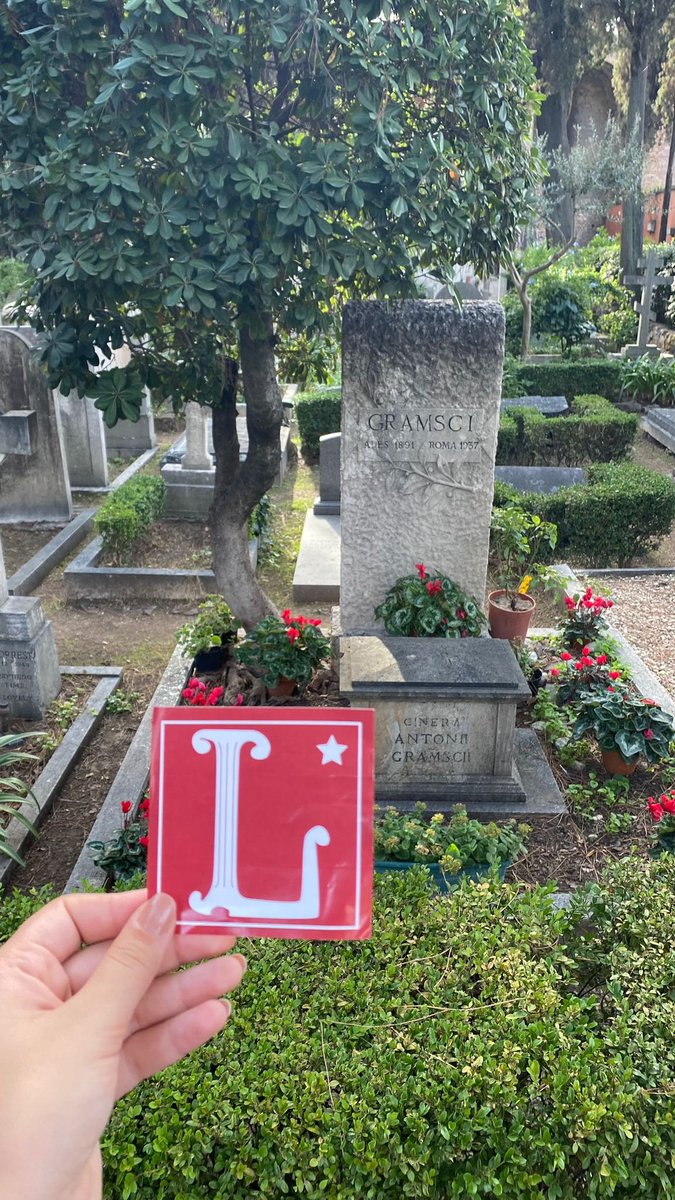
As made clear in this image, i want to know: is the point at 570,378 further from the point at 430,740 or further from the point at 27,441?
the point at 430,740

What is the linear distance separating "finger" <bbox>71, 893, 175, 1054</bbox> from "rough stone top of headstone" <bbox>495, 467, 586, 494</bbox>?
7.86 meters

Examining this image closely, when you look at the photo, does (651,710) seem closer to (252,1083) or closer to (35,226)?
(252,1083)

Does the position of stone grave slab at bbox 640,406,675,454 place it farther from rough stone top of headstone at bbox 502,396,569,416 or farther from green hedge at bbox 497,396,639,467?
green hedge at bbox 497,396,639,467

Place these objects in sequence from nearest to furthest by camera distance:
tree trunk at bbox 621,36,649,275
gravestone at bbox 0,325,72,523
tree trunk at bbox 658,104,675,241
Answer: gravestone at bbox 0,325,72,523, tree trunk at bbox 621,36,649,275, tree trunk at bbox 658,104,675,241

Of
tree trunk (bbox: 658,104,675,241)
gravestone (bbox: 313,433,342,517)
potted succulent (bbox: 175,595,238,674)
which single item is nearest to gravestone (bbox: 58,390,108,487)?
gravestone (bbox: 313,433,342,517)

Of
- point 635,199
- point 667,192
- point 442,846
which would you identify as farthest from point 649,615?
point 667,192

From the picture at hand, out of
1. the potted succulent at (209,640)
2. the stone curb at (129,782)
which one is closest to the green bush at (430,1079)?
the stone curb at (129,782)

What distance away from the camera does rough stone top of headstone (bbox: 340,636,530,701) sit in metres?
4.23

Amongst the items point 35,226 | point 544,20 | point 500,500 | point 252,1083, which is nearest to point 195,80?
point 35,226

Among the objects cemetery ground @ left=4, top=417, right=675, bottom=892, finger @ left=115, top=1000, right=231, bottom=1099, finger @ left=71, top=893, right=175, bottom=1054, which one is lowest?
cemetery ground @ left=4, top=417, right=675, bottom=892

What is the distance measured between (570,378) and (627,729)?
10.1 meters

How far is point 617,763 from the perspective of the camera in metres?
4.60

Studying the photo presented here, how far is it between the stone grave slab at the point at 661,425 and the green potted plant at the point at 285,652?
8.59 m

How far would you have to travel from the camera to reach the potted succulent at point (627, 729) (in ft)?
14.6
